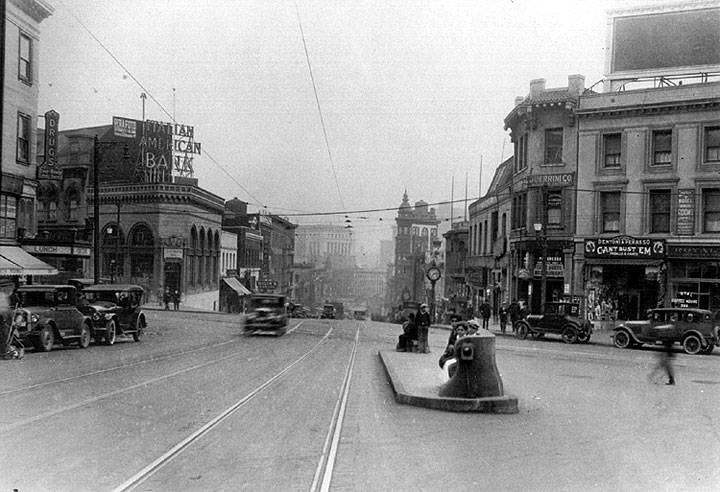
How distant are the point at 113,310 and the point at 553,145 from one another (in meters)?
22.4

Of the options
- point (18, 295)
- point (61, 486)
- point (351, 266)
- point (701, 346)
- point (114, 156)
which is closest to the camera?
point (61, 486)

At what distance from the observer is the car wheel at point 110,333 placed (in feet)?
68.9

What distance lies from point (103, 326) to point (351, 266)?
117 meters

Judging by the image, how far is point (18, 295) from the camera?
18.5 m

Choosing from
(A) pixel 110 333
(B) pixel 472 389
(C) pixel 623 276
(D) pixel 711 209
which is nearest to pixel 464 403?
(B) pixel 472 389

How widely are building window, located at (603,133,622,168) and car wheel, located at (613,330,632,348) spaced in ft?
34.0

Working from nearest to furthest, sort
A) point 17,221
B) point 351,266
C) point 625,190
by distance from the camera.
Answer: point 17,221
point 625,190
point 351,266

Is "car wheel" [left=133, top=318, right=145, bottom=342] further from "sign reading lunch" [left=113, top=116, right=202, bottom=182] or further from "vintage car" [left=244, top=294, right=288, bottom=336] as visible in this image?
"sign reading lunch" [left=113, top=116, right=202, bottom=182]

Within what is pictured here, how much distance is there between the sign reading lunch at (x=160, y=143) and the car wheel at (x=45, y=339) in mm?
14933

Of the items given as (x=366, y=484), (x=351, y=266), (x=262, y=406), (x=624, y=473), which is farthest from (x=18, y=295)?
(x=351, y=266)

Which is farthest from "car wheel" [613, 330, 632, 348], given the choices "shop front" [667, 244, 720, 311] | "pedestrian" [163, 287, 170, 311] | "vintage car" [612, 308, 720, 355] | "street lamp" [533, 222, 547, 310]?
"pedestrian" [163, 287, 170, 311]

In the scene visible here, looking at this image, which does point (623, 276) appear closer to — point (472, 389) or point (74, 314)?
point (472, 389)

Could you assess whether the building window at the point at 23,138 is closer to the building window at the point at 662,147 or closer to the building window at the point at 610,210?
the building window at the point at 610,210

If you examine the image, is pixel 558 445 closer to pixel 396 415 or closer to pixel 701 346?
pixel 396 415
